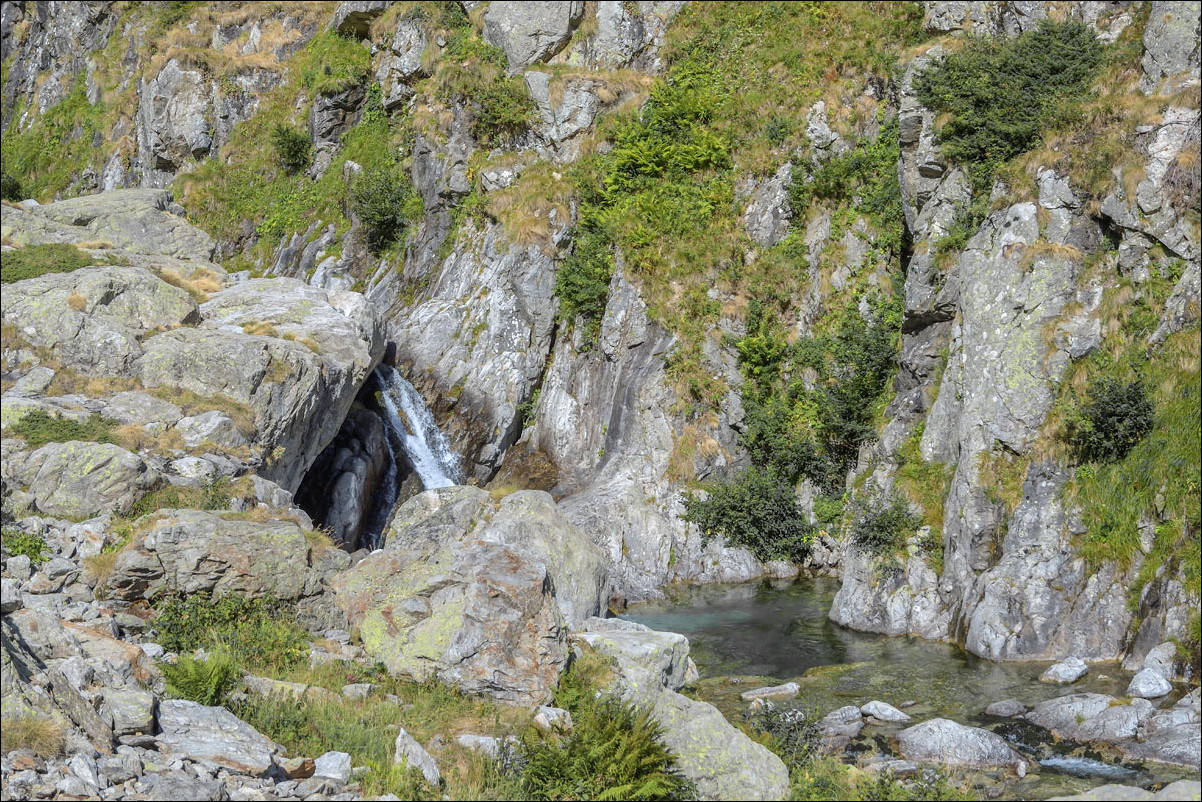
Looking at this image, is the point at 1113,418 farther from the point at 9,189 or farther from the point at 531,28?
the point at 9,189

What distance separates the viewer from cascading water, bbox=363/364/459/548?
98.4ft

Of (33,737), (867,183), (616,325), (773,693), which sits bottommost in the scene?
(773,693)

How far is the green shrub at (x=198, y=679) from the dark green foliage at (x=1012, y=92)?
78.0ft

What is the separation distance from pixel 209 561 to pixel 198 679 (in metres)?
3.70

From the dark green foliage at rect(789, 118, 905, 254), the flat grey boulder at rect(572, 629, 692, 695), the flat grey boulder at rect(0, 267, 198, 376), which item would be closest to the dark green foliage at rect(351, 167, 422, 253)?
the flat grey boulder at rect(0, 267, 198, 376)

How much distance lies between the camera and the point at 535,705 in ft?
44.0

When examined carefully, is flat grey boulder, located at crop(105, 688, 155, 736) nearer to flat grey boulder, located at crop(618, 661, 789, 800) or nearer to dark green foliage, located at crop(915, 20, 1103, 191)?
Answer: flat grey boulder, located at crop(618, 661, 789, 800)

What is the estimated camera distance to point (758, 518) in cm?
2827

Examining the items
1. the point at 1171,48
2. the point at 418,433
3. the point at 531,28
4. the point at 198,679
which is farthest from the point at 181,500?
the point at 531,28

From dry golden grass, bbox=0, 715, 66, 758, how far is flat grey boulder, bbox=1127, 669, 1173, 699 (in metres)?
16.4

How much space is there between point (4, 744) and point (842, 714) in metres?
12.9

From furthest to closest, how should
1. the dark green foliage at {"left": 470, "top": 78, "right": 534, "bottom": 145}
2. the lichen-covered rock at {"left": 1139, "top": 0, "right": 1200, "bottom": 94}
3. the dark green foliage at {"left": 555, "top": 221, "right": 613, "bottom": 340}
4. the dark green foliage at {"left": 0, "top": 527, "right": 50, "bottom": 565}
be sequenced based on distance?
the dark green foliage at {"left": 470, "top": 78, "right": 534, "bottom": 145}
the dark green foliage at {"left": 555, "top": 221, "right": 613, "bottom": 340}
the lichen-covered rock at {"left": 1139, "top": 0, "right": 1200, "bottom": 94}
the dark green foliage at {"left": 0, "top": 527, "right": 50, "bottom": 565}

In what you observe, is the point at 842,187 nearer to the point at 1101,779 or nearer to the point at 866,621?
the point at 866,621

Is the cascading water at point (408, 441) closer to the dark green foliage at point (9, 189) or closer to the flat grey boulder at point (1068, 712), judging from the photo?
the flat grey boulder at point (1068, 712)
